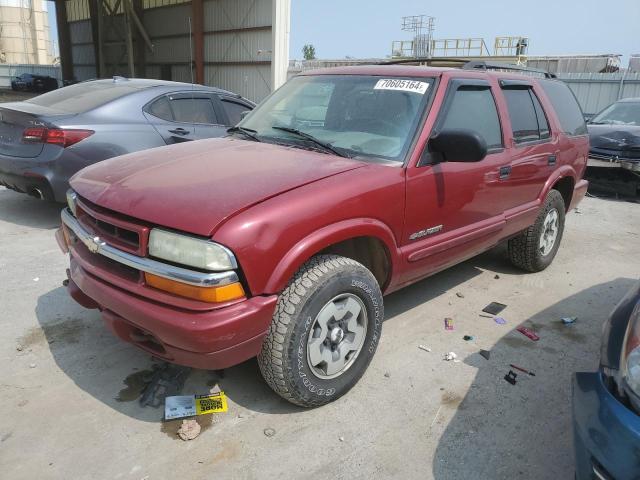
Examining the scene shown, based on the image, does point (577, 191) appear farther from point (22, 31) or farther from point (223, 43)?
point (22, 31)

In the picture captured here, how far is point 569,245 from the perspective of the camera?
6.09 meters

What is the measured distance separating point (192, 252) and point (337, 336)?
38.1 inches

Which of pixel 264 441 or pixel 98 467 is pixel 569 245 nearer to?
pixel 264 441

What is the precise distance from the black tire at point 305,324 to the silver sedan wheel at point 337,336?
0.13 ft

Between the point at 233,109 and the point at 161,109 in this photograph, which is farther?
the point at 233,109

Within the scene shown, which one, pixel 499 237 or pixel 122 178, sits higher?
pixel 122 178

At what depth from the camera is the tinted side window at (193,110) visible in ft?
Result: 19.9

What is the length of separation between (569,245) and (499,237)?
2.48m

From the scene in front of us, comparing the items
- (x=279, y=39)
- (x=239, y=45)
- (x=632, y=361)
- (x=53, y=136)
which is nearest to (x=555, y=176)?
(x=632, y=361)

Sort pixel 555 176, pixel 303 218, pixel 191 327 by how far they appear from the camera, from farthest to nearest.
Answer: pixel 555 176 → pixel 303 218 → pixel 191 327

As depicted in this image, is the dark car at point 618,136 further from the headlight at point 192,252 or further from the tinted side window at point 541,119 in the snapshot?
the headlight at point 192,252

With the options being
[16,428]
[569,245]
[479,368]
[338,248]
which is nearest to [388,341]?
[479,368]

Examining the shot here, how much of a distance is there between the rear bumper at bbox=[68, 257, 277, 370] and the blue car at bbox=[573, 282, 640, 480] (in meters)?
1.35

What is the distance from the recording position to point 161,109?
19.5 ft
